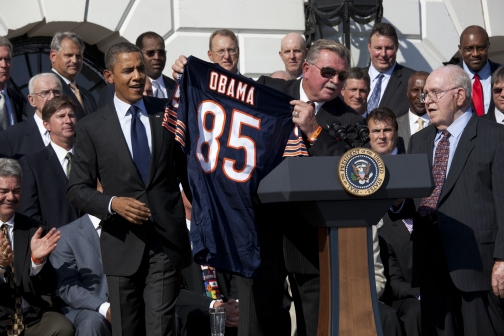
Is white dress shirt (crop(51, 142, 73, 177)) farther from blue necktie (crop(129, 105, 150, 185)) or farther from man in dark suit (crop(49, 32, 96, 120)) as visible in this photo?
blue necktie (crop(129, 105, 150, 185))

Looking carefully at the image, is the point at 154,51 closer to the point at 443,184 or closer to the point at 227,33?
the point at 227,33

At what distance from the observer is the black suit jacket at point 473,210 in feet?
19.6

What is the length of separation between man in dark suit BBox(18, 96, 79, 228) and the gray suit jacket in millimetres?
313

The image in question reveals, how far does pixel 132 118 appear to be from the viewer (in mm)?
5828

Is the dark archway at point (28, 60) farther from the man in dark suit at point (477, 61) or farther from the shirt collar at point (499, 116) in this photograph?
the shirt collar at point (499, 116)

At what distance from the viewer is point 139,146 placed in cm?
577

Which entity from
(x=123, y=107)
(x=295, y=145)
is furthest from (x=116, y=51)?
(x=295, y=145)

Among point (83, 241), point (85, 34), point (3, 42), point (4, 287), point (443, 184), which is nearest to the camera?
point (443, 184)

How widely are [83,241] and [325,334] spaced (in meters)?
2.85

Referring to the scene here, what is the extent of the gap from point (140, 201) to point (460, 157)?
220 centimetres

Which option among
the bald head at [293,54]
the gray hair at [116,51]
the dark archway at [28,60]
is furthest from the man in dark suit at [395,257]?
the dark archway at [28,60]

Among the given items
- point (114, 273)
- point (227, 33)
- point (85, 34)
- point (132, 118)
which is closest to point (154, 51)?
point (227, 33)

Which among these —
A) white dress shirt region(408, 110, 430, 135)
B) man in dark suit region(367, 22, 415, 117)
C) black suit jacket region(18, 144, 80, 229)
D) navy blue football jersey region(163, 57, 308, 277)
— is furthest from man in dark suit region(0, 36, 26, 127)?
white dress shirt region(408, 110, 430, 135)

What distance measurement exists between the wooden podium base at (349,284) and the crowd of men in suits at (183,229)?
1.55 feet
